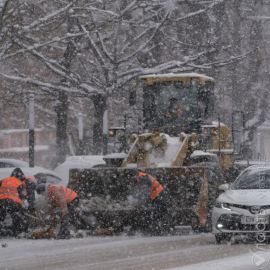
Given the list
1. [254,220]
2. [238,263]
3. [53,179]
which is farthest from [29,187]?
[238,263]

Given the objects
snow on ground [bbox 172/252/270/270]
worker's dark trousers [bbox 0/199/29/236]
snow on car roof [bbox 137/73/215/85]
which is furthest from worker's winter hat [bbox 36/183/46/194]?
snow on car roof [bbox 137/73/215/85]

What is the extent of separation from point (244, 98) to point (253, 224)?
23961mm

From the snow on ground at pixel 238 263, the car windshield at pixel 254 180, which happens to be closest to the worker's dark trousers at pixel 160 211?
the car windshield at pixel 254 180

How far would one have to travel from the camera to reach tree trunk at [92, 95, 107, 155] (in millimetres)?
22938

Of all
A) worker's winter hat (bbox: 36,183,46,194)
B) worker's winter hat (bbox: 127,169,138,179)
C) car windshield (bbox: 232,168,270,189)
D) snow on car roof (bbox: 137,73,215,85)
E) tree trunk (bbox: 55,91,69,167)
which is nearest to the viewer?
worker's winter hat (bbox: 36,183,46,194)

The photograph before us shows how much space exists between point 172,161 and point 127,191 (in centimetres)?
127

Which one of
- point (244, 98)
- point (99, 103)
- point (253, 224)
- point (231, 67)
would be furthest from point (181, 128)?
point (244, 98)

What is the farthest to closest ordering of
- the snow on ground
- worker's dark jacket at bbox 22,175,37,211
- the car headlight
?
worker's dark jacket at bbox 22,175,37,211, the car headlight, the snow on ground

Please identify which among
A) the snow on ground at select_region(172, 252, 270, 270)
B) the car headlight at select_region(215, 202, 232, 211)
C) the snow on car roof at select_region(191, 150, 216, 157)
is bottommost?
the snow on ground at select_region(172, 252, 270, 270)

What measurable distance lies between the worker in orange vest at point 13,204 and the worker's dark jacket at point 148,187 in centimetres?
213

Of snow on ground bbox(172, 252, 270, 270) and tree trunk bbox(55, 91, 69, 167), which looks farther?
tree trunk bbox(55, 91, 69, 167)

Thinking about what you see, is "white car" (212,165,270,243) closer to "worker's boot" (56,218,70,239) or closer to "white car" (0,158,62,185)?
"worker's boot" (56,218,70,239)

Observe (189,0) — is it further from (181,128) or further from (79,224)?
(79,224)

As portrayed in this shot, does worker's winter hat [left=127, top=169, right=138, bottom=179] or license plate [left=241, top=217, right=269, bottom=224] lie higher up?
worker's winter hat [left=127, top=169, right=138, bottom=179]
